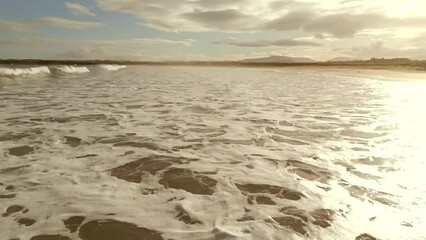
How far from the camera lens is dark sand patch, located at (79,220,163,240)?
10.9 feet

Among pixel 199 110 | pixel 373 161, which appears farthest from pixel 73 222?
pixel 199 110

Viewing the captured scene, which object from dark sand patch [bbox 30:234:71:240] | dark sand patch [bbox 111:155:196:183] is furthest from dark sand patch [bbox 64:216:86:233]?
dark sand patch [bbox 111:155:196:183]

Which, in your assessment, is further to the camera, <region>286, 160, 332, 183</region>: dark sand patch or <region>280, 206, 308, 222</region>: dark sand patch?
<region>286, 160, 332, 183</region>: dark sand patch

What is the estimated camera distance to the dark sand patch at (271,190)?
4344 mm

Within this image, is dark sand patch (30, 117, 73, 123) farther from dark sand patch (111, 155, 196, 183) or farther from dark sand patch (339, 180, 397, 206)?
dark sand patch (339, 180, 397, 206)

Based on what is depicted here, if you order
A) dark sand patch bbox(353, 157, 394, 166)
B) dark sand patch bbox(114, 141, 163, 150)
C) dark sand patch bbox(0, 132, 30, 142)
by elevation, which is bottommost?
dark sand patch bbox(114, 141, 163, 150)

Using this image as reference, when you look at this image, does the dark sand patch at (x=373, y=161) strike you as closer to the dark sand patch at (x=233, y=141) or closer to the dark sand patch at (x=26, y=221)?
the dark sand patch at (x=233, y=141)

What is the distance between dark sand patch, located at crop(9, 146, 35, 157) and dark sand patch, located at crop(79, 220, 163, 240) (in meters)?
3.09

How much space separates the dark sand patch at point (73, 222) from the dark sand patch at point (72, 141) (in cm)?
306

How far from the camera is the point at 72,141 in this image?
6723mm

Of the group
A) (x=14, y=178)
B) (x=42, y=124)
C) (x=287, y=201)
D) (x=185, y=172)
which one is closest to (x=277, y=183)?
(x=287, y=201)

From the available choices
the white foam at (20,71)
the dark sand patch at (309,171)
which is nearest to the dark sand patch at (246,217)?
the dark sand patch at (309,171)

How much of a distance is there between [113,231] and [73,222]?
0.50 m

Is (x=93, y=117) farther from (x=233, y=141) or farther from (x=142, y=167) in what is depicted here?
(x=142, y=167)
